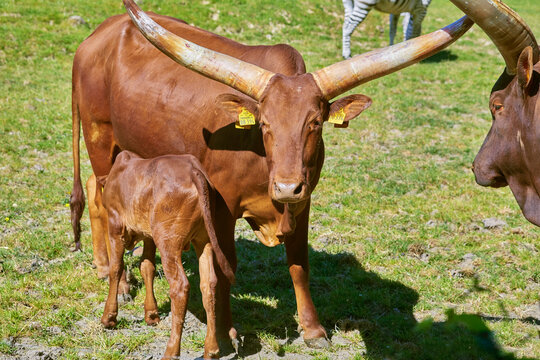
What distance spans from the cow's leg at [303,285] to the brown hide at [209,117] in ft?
1.19

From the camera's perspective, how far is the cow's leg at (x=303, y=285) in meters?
5.16

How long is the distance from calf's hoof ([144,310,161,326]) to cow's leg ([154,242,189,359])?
2.96 ft

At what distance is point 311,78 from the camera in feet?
14.7

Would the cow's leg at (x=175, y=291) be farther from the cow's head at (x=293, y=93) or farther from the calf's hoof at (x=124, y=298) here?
the calf's hoof at (x=124, y=298)

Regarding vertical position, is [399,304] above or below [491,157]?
below

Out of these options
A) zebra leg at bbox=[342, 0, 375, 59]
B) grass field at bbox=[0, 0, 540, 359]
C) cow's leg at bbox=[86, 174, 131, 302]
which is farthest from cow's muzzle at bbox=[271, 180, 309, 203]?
zebra leg at bbox=[342, 0, 375, 59]

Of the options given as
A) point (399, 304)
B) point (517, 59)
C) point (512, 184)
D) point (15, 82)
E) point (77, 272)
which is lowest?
point (15, 82)

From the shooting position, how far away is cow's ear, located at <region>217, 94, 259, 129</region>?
459 centimetres

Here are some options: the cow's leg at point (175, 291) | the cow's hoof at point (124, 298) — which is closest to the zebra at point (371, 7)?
the cow's hoof at point (124, 298)

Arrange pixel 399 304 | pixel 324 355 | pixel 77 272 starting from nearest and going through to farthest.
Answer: pixel 324 355, pixel 399 304, pixel 77 272

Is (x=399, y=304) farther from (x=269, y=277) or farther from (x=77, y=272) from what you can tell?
(x=77, y=272)

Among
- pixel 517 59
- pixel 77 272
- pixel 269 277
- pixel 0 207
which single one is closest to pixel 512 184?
pixel 517 59

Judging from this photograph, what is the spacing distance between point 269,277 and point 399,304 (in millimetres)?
1430

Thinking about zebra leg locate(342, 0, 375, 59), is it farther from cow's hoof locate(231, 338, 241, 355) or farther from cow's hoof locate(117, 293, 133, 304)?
cow's hoof locate(231, 338, 241, 355)
